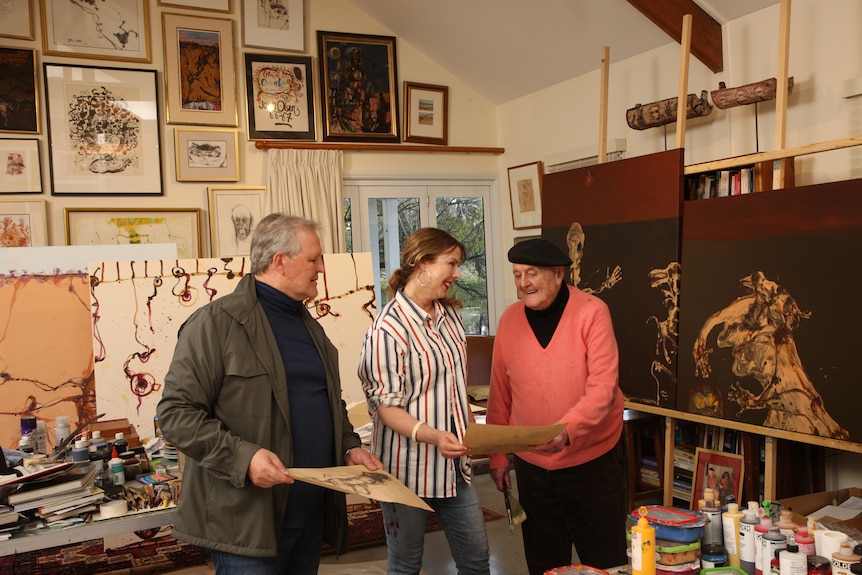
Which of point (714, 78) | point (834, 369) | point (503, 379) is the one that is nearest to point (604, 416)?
point (503, 379)

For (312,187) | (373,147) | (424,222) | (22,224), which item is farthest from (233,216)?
(424,222)

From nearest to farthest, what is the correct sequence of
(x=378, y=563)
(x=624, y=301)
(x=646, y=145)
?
(x=378, y=563) → (x=624, y=301) → (x=646, y=145)

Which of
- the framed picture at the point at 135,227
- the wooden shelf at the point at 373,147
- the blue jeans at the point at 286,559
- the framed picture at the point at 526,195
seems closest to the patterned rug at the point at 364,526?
the blue jeans at the point at 286,559

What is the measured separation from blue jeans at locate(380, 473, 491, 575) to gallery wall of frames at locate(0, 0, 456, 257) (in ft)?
11.3

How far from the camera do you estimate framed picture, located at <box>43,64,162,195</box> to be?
4770mm

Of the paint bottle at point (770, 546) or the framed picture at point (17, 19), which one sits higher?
the framed picture at point (17, 19)

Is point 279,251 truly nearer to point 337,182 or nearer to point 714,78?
point 714,78

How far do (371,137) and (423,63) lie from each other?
2.46 feet

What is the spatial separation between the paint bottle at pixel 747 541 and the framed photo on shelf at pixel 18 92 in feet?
15.0

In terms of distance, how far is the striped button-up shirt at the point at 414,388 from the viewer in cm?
203

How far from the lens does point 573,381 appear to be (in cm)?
222

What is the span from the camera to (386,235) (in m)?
5.80

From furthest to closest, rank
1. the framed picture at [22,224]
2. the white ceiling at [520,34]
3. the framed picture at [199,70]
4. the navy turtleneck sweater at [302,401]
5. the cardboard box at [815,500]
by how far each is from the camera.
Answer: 1. the framed picture at [199,70]
2. the framed picture at [22,224]
3. the white ceiling at [520,34]
4. the cardboard box at [815,500]
5. the navy turtleneck sweater at [302,401]

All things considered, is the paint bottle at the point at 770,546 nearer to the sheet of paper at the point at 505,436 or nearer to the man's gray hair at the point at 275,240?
the sheet of paper at the point at 505,436
